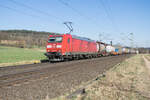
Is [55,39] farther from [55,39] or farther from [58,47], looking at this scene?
[58,47]

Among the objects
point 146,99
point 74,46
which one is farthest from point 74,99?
point 74,46

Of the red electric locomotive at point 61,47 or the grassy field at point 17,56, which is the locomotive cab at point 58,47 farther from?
the grassy field at point 17,56

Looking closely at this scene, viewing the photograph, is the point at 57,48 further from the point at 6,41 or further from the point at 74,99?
the point at 6,41

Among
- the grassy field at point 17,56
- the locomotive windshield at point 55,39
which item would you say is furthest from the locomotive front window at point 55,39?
the grassy field at point 17,56

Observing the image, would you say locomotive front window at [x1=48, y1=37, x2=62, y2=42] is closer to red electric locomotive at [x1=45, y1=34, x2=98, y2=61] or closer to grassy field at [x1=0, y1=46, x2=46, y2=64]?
red electric locomotive at [x1=45, y1=34, x2=98, y2=61]

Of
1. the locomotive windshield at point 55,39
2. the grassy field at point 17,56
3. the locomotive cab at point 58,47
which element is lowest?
the grassy field at point 17,56

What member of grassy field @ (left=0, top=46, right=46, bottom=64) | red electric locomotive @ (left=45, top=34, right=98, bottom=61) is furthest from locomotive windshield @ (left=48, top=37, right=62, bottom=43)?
grassy field @ (left=0, top=46, right=46, bottom=64)

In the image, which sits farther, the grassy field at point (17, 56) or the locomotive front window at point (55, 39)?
the grassy field at point (17, 56)

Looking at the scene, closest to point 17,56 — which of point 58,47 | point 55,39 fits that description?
point 55,39

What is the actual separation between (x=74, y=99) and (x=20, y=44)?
9139 centimetres

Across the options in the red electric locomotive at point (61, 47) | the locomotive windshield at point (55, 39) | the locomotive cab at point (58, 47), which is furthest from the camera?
the locomotive windshield at point (55, 39)

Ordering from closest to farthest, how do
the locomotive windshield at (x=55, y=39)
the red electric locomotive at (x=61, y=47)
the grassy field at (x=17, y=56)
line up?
the red electric locomotive at (x=61, y=47) → the locomotive windshield at (x=55, y=39) → the grassy field at (x=17, y=56)

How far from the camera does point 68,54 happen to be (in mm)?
22516

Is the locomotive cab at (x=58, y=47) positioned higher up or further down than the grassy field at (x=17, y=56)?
higher up
